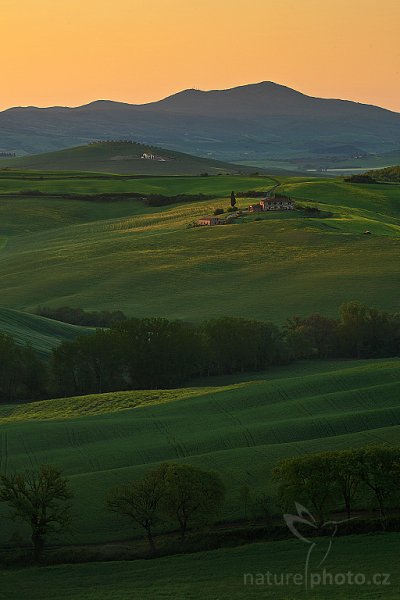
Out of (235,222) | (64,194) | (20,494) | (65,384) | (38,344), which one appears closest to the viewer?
(20,494)

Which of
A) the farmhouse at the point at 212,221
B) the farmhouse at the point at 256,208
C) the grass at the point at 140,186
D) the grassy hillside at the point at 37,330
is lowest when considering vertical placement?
the grassy hillside at the point at 37,330

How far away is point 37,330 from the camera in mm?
89375

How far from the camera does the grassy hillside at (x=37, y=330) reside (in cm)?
8362

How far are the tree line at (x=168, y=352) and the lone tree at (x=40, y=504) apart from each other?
29.6m

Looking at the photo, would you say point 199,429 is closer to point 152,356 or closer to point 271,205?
point 152,356

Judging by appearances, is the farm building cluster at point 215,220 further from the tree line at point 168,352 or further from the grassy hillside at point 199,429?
the grassy hillside at point 199,429

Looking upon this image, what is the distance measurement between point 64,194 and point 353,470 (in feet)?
471

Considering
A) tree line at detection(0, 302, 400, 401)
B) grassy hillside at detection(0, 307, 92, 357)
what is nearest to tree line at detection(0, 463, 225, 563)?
tree line at detection(0, 302, 400, 401)

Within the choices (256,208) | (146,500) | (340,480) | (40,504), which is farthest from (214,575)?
(256,208)

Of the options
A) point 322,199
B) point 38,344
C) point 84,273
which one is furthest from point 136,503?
point 322,199

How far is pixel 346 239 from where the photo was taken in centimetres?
12738

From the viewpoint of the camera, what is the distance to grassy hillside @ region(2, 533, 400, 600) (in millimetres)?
35969

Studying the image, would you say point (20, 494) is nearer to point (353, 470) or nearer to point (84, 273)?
point (353, 470)

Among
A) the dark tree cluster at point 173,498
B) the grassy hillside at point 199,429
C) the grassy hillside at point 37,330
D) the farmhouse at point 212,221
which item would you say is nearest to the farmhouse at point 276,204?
the farmhouse at point 212,221
